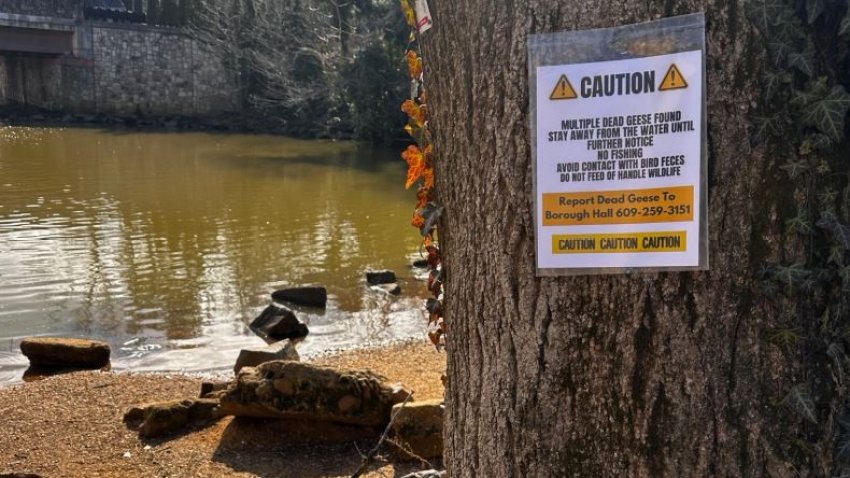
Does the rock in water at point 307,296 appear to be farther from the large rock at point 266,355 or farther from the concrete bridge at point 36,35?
the concrete bridge at point 36,35

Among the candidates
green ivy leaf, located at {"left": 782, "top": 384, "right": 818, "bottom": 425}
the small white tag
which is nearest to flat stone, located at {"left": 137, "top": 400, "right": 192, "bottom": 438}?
the small white tag

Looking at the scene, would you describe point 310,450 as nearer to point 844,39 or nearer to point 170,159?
point 844,39

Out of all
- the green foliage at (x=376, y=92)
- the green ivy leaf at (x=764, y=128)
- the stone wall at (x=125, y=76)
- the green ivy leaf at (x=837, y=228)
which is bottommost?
the green ivy leaf at (x=837, y=228)

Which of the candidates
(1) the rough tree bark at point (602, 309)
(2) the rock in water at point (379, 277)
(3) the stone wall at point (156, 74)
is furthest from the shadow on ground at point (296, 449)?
(3) the stone wall at point (156, 74)

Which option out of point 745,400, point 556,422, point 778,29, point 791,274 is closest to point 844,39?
point 778,29

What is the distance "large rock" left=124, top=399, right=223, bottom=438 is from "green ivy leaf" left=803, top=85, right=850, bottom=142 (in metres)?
4.80

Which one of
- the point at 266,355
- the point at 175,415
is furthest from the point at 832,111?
the point at 266,355

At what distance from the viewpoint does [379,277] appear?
1226cm

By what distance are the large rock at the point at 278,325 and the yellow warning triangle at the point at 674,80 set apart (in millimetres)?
8700

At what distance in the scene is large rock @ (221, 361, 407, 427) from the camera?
5289mm

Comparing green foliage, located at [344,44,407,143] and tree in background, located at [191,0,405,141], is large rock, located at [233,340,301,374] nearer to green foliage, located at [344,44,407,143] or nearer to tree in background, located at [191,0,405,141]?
tree in background, located at [191,0,405,141]

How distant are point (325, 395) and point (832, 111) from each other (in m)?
4.06

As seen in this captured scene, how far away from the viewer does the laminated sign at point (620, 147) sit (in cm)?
167

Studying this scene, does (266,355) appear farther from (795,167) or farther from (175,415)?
(795,167)
